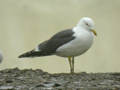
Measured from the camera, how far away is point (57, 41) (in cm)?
604

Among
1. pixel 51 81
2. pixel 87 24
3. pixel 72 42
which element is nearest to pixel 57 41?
pixel 72 42

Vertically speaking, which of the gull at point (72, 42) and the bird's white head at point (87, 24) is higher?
the bird's white head at point (87, 24)

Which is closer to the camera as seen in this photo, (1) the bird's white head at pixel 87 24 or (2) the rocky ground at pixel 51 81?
(2) the rocky ground at pixel 51 81

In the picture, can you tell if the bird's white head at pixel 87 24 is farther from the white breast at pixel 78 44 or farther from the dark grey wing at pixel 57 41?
the dark grey wing at pixel 57 41

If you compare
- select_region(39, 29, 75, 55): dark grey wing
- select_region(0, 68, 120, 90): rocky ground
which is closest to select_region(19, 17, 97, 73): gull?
select_region(39, 29, 75, 55): dark grey wing

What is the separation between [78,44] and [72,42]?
0.09 m

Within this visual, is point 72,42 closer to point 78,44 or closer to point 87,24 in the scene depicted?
point 78,44

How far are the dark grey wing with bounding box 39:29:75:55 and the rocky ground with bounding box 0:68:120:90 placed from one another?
1.64ft

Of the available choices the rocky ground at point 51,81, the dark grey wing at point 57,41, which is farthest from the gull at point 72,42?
the rocky ground at point 51,81

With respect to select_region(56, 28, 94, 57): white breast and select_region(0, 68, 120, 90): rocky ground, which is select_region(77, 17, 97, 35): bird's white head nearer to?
select_region(56, 28, 94, 57): white breast

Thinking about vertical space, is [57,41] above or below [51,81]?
above

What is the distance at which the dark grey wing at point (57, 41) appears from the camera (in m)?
5.92

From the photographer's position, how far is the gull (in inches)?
229

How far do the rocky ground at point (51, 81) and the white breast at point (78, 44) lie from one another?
43 cm
